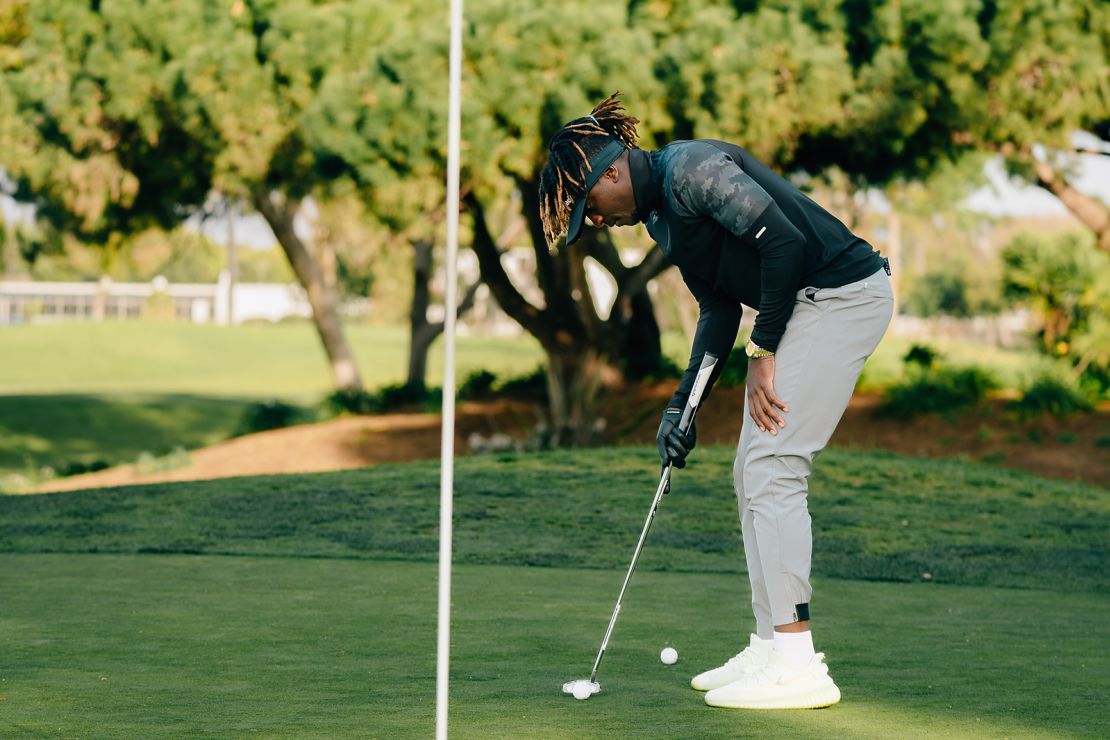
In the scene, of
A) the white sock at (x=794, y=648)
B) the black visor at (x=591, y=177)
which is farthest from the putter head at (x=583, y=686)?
the black visor at (x=591, y=177)

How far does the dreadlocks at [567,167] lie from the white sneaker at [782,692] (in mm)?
1418

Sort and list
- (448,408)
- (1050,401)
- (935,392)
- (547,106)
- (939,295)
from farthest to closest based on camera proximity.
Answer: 1. (939,295)
2. (935,392)
3. (1050,401)
4. (547,106)
5. (448,408)

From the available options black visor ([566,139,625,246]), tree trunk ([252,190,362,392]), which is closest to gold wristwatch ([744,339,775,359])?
black visor ([566,139,625,246])

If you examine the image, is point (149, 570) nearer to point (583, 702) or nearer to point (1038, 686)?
point (583, 702)

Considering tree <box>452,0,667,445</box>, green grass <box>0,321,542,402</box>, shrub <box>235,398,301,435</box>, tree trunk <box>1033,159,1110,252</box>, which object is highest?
tree <box>452,0,667,445</box>

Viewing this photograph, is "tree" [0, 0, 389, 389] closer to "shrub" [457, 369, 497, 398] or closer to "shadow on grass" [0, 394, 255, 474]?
"shrub" [457, 369, 497, 398]

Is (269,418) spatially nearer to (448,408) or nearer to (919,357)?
(919,357)

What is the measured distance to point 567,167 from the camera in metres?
4.21

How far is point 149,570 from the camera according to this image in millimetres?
7273

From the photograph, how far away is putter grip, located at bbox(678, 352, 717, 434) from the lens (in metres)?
4.61

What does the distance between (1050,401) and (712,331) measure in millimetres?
12341

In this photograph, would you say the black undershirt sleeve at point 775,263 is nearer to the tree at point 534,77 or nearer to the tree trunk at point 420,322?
the tree at point 534,77

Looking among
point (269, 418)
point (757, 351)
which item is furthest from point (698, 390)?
point (269, 418)

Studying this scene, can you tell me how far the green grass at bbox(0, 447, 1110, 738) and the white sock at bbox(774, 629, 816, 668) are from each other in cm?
18
